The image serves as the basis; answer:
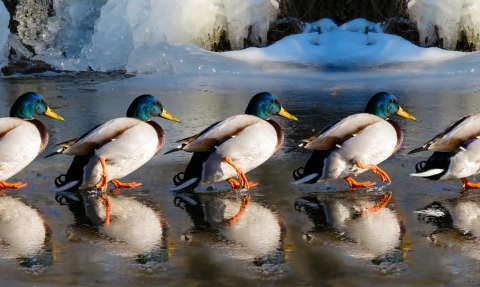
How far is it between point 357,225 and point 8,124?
2.56 meters

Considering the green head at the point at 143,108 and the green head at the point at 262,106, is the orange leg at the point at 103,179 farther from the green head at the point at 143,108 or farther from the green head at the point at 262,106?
the green head at the point at 262,106

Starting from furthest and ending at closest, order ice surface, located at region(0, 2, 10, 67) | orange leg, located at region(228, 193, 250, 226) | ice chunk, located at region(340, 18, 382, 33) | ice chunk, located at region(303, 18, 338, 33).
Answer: ice surface, located at region(0, 2, 10, 67)
ice chunk, located at region(303, 18, 338, 33)
ice chunk, located at region(340, 18, 382, 33)
orange leg, located at region(228, 193, 250, 226)

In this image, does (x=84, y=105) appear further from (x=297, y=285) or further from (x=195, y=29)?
(x=297, y=285)

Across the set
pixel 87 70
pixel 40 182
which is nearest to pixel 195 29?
pixel 87 70

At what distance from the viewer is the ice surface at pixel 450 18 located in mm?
15031

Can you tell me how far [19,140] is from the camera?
20.7 feet

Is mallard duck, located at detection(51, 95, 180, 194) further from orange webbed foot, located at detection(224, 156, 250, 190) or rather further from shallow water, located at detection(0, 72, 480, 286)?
orange webbed foot, located at detection(224, 156, 250, 190)

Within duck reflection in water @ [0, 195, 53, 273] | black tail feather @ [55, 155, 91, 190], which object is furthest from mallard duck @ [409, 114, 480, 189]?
duck reflection in water @ [0, 195, 53, 273]

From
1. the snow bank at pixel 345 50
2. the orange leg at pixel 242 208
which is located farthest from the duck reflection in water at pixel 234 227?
the snow bank at pixel 345 50

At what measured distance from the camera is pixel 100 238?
519cm

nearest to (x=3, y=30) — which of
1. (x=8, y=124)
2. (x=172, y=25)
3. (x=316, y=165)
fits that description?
(x=172, y=25)

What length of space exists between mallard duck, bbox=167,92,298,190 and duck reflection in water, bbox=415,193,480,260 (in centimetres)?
123

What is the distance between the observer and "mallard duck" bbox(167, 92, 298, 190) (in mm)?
6266

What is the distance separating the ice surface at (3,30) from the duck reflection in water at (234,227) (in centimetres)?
988
